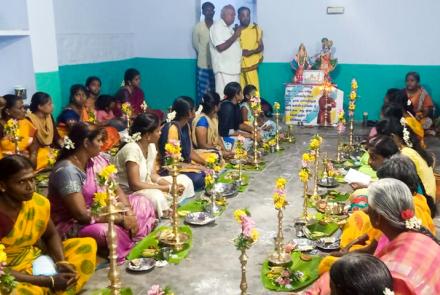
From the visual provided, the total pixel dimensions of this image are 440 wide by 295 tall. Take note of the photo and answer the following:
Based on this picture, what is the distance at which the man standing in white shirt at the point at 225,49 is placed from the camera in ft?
32.3

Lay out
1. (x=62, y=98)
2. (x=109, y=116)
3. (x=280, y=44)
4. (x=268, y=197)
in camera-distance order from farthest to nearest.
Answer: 1. (x=280, y=44)
2. (x=62, y=98)
3. (x=109, y=116)
4. (x=268, y=197)

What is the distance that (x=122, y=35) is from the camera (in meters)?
11.0

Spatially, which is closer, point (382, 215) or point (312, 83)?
point (382, 215)

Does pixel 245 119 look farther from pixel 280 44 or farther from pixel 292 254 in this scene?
pixel 292 254

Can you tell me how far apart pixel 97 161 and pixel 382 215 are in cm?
254

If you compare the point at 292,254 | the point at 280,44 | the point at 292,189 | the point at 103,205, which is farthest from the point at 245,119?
the point at 103,205

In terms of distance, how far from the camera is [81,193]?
150 inches

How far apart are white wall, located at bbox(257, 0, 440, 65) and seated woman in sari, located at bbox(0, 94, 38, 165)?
5.84 metres

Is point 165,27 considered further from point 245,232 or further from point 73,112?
point 245,232

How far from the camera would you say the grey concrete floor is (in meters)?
3.69

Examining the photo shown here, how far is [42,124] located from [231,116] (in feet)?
9.01

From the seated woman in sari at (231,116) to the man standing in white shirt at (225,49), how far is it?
2432 millimetres

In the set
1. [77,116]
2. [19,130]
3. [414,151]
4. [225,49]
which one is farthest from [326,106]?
[19,130]

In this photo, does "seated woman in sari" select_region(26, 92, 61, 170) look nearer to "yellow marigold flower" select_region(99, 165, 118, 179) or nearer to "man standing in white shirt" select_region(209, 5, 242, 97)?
"yellow marigold flower" select_region(99, 165, 118, 179)
